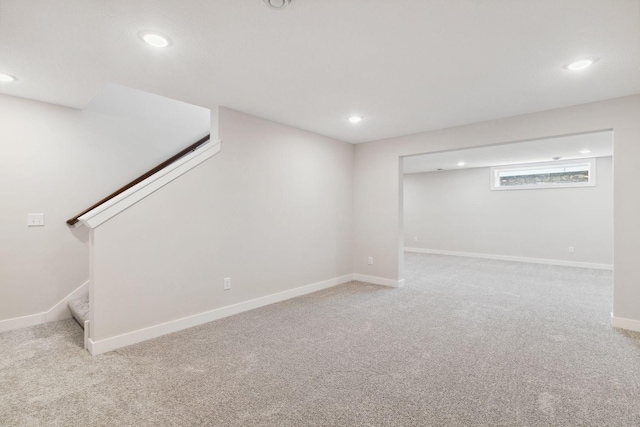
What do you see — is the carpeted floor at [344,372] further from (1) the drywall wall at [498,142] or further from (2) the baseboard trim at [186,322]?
(1) the drywall wall at [498,142]

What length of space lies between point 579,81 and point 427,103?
123cm

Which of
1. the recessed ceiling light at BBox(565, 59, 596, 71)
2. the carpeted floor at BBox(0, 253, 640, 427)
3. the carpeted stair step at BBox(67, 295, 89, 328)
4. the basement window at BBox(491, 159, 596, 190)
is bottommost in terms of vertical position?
the carpeted floor at BBox(0, 253, 640, 427)

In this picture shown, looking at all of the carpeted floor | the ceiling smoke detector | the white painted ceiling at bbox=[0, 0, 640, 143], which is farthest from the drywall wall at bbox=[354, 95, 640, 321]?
the ceiling smoke detector

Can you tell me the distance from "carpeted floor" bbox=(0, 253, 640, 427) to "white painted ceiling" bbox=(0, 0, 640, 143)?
7.26 ft

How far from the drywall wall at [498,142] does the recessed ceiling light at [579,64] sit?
1101 mm

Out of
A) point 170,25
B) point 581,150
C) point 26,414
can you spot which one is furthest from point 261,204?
point 581,150

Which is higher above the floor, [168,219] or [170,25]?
[170,25]

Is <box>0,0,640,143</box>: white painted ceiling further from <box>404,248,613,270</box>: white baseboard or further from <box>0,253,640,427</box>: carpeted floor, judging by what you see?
<box>404,248,613,270</box>: white baseboard

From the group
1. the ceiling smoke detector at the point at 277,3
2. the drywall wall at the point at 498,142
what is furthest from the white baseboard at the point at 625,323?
the ceiling smoke detector at the point at 277,3

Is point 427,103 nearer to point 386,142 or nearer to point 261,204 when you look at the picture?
point 386,142

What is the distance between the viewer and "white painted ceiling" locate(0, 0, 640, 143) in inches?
67.7

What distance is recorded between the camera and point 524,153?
5.80m

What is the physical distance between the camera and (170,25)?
6.08 feet

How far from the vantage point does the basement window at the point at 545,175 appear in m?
6.41
